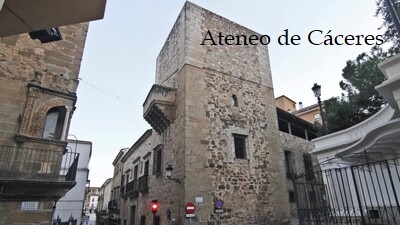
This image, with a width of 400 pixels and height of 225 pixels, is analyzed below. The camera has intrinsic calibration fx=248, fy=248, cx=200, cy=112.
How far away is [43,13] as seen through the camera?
6.98 ft

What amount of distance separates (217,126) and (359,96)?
8431 mm

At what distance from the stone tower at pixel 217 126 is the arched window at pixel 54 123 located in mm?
4123

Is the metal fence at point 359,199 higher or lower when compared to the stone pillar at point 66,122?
lower

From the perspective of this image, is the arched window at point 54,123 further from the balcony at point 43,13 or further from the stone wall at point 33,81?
the balcony at point 43,13

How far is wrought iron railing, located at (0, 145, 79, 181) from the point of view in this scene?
6.14 metres

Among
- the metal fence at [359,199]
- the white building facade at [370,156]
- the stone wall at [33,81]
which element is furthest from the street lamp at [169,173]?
the white building facade at [370,156]

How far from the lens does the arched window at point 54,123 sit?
23.5ft

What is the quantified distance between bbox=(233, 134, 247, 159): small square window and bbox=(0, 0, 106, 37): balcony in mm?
9234

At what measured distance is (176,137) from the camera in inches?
409

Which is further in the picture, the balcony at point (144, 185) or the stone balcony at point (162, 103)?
the balcony at point (144, 185)

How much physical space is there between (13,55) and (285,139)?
43.9ft

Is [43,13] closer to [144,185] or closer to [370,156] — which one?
[370,156]

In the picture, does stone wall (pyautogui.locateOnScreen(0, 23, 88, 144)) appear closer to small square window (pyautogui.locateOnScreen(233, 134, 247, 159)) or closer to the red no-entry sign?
the red no-entry sign

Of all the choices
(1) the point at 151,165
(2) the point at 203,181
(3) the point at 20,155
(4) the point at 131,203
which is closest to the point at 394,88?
(2) the point at 203,181
